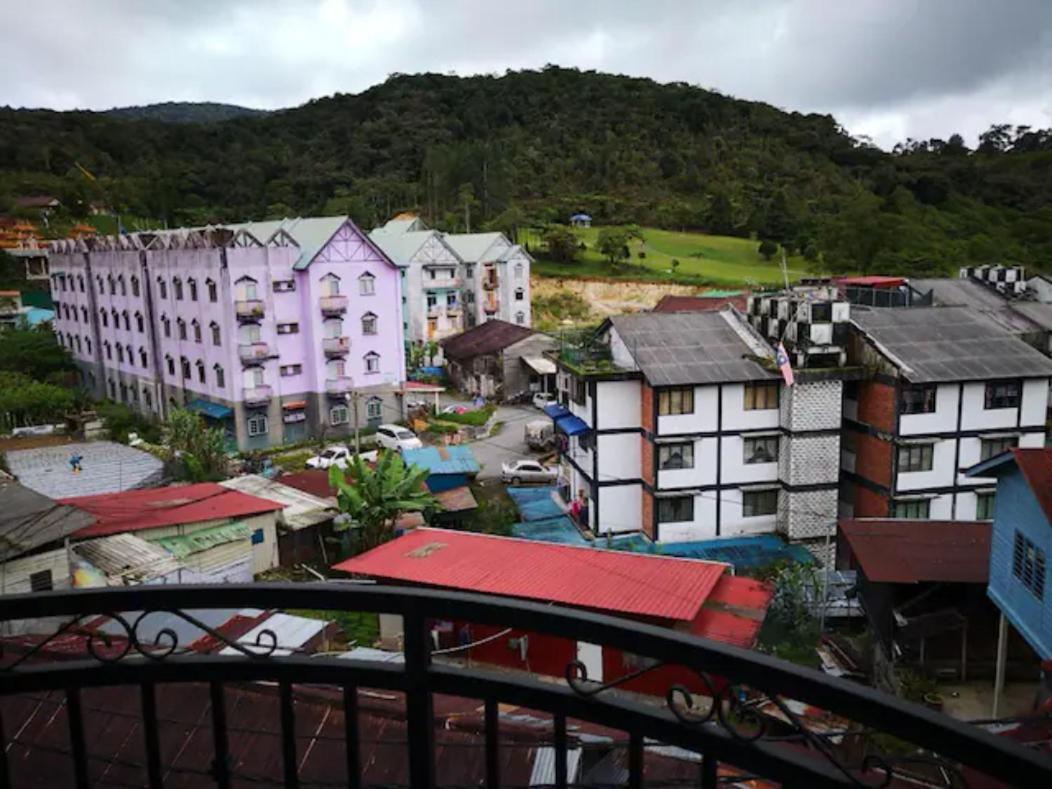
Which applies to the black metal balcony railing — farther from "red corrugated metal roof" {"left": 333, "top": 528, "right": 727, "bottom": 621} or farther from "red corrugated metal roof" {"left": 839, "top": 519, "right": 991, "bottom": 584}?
"red corrugated metal roof" {"left": 839, "top": 519, "right": 991, "bottom": 584}

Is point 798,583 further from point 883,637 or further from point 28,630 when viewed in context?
point 28,630

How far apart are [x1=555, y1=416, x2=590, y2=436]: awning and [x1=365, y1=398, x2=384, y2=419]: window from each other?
12223 mm

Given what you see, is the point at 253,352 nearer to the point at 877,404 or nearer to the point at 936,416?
the point at 877,404

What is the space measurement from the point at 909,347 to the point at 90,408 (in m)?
31.1

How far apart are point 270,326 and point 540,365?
1155cm

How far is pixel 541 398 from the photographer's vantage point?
114ft

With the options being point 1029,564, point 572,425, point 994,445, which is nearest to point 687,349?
point 572,425

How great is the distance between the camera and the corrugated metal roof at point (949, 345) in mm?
18375

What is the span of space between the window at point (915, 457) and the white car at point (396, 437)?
15.4m

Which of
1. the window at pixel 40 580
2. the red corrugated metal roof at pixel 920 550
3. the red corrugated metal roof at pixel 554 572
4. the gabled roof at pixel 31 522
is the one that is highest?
the gabled roof at pixel 31 522

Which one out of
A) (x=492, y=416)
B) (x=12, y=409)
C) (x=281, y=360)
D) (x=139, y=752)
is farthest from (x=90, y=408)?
(x=139, y=752)

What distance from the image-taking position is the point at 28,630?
11.9m

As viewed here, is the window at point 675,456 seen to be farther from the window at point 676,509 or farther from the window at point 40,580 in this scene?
the window at point 40,580

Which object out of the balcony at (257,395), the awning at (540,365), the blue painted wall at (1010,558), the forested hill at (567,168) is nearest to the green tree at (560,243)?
the forested hill at (567,168)
